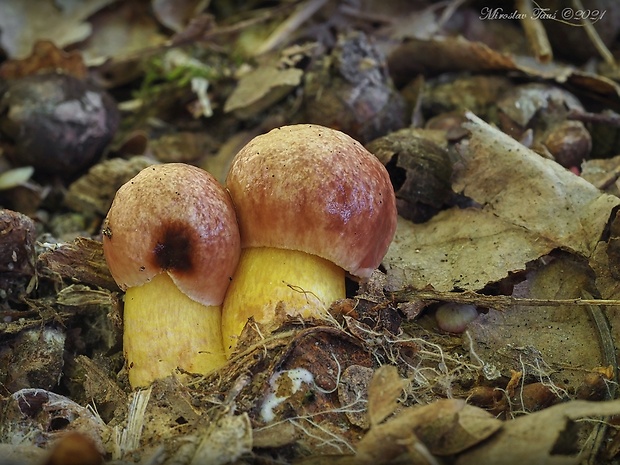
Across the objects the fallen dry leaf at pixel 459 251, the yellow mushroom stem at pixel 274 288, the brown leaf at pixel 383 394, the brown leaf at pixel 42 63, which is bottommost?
the fallen dry leaf at pixel 459 251

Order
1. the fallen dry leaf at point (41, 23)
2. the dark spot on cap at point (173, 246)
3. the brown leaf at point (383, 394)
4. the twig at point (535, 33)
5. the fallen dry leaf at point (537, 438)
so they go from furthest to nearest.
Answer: the fallen dry leaf at point (41, 23) → the twig at point (535, 33) → the dark spot on cap at point (173, 246) → the brown leaf at point (383, 394) → the fallen dry leaf at point (537, 438)

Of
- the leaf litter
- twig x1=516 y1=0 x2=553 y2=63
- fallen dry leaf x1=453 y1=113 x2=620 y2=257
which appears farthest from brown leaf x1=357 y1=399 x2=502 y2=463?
twig x1=516 y1=0 x2=553 y2=63

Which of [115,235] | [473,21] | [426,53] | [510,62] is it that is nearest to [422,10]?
[473,21]

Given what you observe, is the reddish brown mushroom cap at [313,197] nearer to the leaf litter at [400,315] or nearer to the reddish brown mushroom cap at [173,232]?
the reddish brown mushroom cap at [173,232]

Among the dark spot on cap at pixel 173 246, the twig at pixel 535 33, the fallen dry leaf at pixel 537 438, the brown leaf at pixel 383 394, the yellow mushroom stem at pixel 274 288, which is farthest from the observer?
the twig at pixel 535 33

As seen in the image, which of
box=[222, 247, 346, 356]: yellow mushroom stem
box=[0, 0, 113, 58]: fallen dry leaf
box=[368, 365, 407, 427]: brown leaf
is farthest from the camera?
box=[0, 0, 113, 58]: fallen dry leaf

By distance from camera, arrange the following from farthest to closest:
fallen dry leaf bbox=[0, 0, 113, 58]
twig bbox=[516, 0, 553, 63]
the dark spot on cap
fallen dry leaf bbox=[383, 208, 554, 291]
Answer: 1. fallen dry leaf bbox=[0, 0, 113, 58]
2. twig bbox=[516, 0, 553, 63]
3. fallen dry leaf bbox=[383, 208, 554, 291]
4. the dark spot on cap

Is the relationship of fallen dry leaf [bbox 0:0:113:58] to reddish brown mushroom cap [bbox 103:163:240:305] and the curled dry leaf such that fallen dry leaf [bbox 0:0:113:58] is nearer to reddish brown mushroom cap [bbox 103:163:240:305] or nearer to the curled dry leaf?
reddish brown mushroom cap [bbox 103:163:240:305]

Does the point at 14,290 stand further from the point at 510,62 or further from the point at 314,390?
the point at 510,62

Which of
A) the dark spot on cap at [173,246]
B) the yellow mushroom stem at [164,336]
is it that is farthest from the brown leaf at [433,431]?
the dark spot on cap at [173,246]
